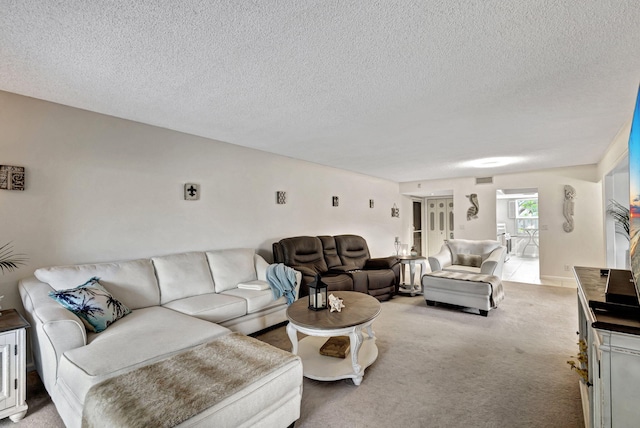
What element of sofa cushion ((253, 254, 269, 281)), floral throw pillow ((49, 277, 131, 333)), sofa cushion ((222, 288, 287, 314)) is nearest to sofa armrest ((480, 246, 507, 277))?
sofa cushion ((222, 288, 287, 314))

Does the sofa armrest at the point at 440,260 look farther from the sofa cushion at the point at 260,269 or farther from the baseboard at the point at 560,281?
the sofa cushion at the point at 260,269

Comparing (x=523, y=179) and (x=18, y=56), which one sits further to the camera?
(x=523, y=179)

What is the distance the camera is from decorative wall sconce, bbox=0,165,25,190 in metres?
2.37

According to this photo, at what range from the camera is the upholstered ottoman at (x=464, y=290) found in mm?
3883

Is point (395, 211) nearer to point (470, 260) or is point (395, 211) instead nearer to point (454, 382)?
point (470, 260)

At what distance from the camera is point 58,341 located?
6.04 feet

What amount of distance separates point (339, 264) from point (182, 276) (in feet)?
8.86

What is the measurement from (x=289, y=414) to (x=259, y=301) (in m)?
1.55

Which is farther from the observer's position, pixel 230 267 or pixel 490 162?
pixel 490 162

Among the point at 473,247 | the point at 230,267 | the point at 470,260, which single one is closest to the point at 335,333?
the point at 230,267

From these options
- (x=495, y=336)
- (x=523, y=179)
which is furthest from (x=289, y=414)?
(x=523, y=179)

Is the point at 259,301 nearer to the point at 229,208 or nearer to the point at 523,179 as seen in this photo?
the point at 229,208

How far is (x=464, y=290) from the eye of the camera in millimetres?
4012

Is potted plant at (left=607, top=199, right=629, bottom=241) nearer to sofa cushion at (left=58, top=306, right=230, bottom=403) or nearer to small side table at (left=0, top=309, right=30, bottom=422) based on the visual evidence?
sofa cushion at (left=58, top=306, right=230, bottom=403)
